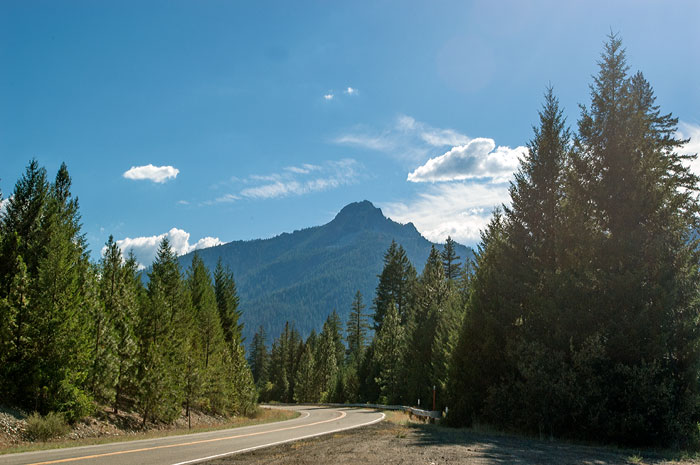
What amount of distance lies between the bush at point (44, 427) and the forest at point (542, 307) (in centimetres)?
136

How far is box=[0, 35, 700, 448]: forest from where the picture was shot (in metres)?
15.1

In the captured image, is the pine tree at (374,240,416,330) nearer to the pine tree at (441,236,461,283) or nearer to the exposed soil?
the pine tree at (441,236,461,283)

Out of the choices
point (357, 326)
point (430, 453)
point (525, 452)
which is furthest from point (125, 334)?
point (357, 326)

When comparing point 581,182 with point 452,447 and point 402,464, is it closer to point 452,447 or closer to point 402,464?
point 452,447

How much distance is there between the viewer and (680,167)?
21.8 metres

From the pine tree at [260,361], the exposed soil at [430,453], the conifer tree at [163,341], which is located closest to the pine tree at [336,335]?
the pine tree at [260,361]

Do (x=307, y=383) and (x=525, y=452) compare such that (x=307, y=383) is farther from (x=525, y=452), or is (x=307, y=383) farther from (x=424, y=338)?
(x=525, y=452)

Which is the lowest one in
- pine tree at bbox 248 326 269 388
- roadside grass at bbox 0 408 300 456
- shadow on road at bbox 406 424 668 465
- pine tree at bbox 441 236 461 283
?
pine tree at bbox 248 326 269 388

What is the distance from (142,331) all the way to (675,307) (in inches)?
1044

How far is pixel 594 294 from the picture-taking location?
16453 mm

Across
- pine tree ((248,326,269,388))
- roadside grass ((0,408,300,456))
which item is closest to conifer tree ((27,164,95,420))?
roadside grass ((0,408,300,456))

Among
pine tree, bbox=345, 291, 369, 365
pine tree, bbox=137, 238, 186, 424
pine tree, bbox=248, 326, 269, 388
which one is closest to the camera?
pine tree, bbox=137, 238, 186, 424

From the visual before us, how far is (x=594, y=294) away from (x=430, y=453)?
9472 mm

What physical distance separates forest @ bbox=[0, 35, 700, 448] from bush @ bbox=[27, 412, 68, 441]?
1.36m
